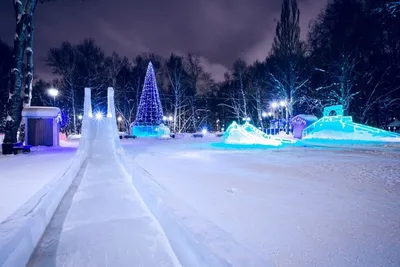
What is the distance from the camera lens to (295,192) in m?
4.19

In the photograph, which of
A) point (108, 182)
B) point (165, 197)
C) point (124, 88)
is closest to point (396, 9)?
point (165, 197)

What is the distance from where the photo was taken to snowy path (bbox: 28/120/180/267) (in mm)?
2309

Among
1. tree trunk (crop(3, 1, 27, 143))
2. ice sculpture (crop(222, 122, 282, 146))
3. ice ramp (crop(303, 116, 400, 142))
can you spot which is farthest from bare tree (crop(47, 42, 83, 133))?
ice ramp (crop(303, 116, 400, 142))

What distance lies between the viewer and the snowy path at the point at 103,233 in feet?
7.57

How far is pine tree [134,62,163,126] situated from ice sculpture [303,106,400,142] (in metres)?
15.6

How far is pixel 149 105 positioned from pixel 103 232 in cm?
2344

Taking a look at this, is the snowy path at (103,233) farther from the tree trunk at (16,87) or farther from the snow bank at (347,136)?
the snow bank at (347,136)

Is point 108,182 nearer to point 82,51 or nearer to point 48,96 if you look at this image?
point 82,51

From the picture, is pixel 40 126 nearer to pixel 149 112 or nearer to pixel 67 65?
pixel 149 112

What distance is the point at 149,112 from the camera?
83.7ft

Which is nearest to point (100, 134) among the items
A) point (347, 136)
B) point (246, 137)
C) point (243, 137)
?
point (243, 137)

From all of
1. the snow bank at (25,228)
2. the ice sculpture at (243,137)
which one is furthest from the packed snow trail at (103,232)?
the ice sculpture at (243,137)

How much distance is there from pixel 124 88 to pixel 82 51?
672 cm

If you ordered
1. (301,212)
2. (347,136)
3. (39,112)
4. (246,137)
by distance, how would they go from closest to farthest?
(301,212) < (39,112) < (246,137) < (347,136)
